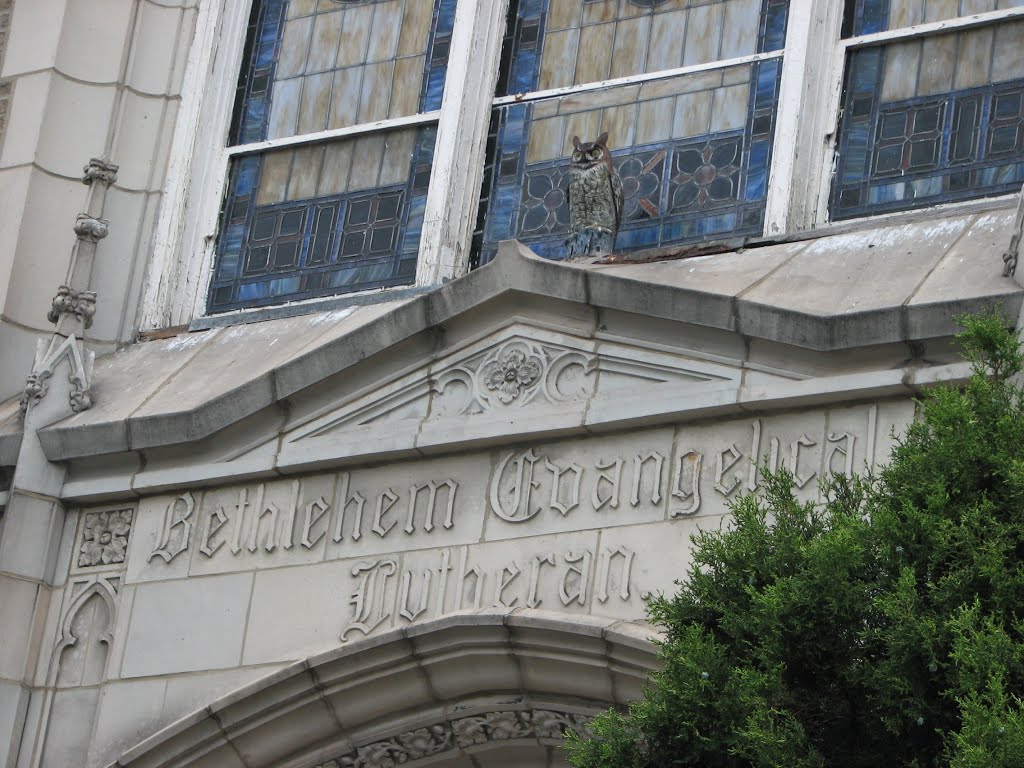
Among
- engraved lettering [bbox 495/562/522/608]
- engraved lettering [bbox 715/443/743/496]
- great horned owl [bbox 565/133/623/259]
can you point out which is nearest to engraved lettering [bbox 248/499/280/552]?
engraved lettering [bbox 495/562/522/608]

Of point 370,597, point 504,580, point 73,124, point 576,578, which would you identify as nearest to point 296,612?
point 370,597

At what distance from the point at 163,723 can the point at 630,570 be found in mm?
2235

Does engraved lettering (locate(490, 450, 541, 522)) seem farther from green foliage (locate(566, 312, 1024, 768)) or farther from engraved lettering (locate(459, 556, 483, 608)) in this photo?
green foliage (locate(566, 312, 1024, 768))

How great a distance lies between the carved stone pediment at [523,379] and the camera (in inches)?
368

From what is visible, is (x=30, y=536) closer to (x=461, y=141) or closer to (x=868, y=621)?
(x=461, y=141)

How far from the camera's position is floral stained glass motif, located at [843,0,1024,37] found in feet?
35.1

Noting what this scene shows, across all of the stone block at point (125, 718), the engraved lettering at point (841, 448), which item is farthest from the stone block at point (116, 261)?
the engraved lettering at point (841, 448)

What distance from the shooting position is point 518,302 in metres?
9.81

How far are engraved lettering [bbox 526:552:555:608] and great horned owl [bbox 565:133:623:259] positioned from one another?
5.92 feet

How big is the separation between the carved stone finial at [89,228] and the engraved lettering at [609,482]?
3.18 m

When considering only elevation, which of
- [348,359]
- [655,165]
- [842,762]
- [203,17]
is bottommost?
[842,762]

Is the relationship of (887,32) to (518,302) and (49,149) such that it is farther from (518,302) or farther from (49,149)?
(49,149)

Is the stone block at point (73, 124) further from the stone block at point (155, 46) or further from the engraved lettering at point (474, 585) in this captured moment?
the engraved lettering at point (474, 585)

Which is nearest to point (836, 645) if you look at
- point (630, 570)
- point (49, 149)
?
point (630, 570)
